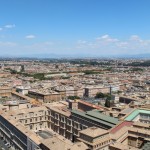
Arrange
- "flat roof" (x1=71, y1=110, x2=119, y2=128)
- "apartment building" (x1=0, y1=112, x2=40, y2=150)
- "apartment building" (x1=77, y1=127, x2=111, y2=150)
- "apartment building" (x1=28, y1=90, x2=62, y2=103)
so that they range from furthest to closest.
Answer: "apartment building" (x1=28, y1=90, x2=62, y2=103), "flat roof" (x1=71, y1=110, x2=119, y2=128), "apartment building" (x1=0, y1=112, x2=40, y2=150), "apartment building" (x1=77, y1=127, x2=111, y2=150)

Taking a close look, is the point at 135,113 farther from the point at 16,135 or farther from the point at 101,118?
the point at 16,135

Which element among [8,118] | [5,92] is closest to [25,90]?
[5,92]

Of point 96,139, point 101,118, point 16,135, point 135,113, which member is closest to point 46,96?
point 135,113

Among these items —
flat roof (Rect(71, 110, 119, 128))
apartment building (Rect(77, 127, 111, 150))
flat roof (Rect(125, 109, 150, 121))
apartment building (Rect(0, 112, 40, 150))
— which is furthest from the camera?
flat roof (Rect(125, 109, 150, 121))

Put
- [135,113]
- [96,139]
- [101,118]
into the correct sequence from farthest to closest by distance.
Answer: [135,113] → [101,118] → [96,139]

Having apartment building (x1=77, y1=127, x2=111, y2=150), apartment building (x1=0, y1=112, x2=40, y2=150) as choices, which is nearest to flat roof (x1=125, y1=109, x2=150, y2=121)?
apartment building (x1=77, y1=127, x2=111, y2=150)

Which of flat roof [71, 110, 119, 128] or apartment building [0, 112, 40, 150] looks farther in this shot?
flat roof [71, 110, 119, 128]

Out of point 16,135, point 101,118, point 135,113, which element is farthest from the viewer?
point 135,113

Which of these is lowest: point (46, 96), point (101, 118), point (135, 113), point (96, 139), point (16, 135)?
point (16, 135)

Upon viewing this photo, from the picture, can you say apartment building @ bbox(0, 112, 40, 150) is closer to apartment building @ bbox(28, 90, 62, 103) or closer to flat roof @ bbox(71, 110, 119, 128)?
flat roof @ bbox(71, 110, 119, 128)

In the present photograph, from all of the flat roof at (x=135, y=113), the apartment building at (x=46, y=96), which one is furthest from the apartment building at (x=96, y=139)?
the apartment building at (x=46, y=96)

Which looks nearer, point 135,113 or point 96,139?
point 96,139

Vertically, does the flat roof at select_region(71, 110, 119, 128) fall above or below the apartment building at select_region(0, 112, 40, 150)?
above

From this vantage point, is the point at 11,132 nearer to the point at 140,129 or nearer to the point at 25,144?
the point at 25,144
